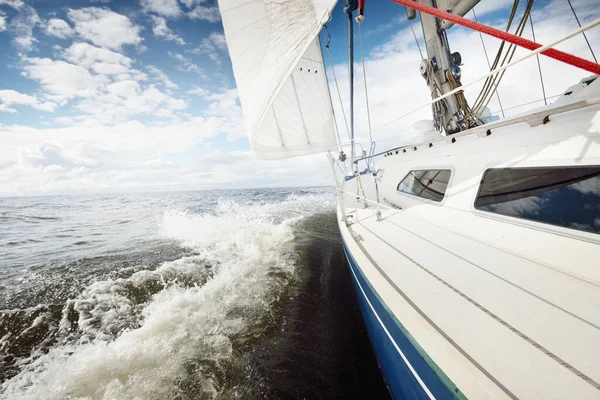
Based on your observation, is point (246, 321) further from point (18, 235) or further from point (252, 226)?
point (18, 235)

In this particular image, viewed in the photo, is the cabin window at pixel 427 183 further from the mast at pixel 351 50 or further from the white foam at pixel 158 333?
the white foam at pixel 158 333

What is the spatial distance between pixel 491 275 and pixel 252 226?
303 inches

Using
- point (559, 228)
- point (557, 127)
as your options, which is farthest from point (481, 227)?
point (557, 127)

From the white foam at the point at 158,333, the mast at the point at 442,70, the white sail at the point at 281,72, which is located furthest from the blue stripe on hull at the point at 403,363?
the mast at the point at 442,70

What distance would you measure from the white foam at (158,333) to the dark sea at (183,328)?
0.04 ft

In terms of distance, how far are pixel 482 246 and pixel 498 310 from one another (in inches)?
38.3

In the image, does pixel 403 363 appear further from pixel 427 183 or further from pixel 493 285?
pixel 427 183

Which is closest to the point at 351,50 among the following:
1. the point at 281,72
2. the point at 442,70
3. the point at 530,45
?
the point at 281,72

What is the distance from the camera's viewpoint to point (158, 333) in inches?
110

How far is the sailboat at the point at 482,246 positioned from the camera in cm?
101

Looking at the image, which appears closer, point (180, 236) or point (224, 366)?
point (224, 366)

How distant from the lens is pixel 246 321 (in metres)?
3.05

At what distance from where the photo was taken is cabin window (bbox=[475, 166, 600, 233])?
5.75 feet

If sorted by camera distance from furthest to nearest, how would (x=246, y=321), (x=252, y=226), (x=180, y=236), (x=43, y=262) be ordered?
(x=252, y=226) → (x=180, y=236) → (x=43, y=262) → (x=246, y=321)
